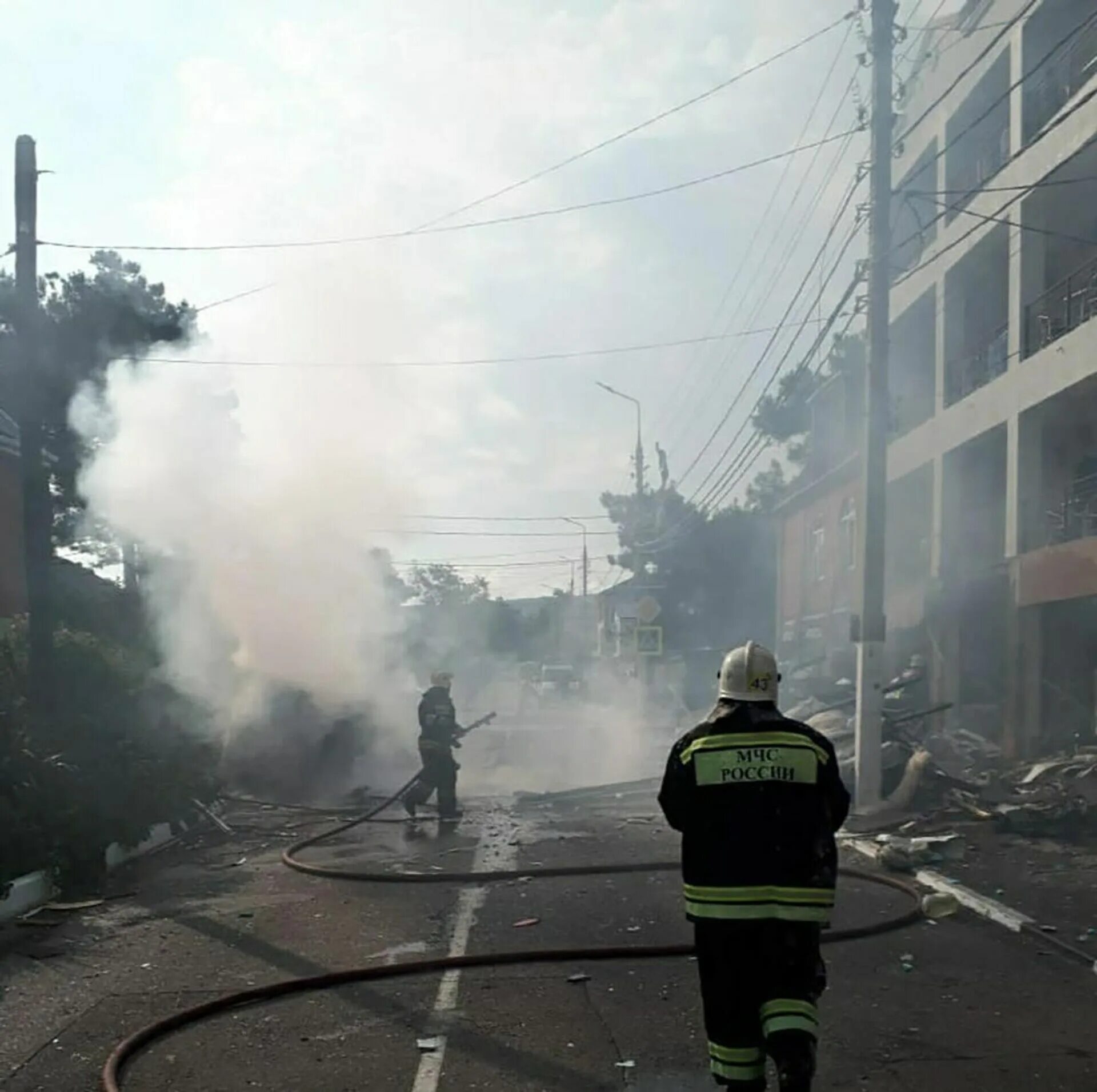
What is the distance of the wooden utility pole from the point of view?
12406 millimetres

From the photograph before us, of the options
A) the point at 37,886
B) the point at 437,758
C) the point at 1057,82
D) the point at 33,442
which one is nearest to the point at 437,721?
the point at 437,758

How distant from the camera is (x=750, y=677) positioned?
461 centimetres

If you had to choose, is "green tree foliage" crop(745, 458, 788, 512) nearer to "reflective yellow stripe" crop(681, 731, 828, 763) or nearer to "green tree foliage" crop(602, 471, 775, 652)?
"green tree foliage" crop(602, 471, 775, 652)

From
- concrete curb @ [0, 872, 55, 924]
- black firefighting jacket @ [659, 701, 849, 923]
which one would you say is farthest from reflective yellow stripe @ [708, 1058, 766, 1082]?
concrete curb @ [0, 872, 55, 924]

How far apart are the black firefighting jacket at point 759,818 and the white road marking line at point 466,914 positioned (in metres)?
1.82

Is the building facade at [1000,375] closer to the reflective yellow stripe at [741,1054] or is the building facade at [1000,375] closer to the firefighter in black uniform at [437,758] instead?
the firefighter in black uniform at [437,758]

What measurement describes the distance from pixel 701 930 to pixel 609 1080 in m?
1.35

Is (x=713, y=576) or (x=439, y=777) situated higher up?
(x=713, y=576)

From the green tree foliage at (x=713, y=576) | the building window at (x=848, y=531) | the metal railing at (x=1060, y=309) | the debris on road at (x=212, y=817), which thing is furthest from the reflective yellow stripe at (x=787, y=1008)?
the green tree foliage at (x=713, y=576)

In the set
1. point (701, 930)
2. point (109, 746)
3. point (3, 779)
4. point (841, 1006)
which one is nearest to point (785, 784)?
point (701, 930)

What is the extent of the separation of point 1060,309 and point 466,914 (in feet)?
47.8

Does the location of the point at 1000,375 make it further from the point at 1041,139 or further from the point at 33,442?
the point at 33,442

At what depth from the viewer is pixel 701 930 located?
4.52 m

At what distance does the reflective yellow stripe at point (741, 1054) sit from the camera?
4.35 metres
